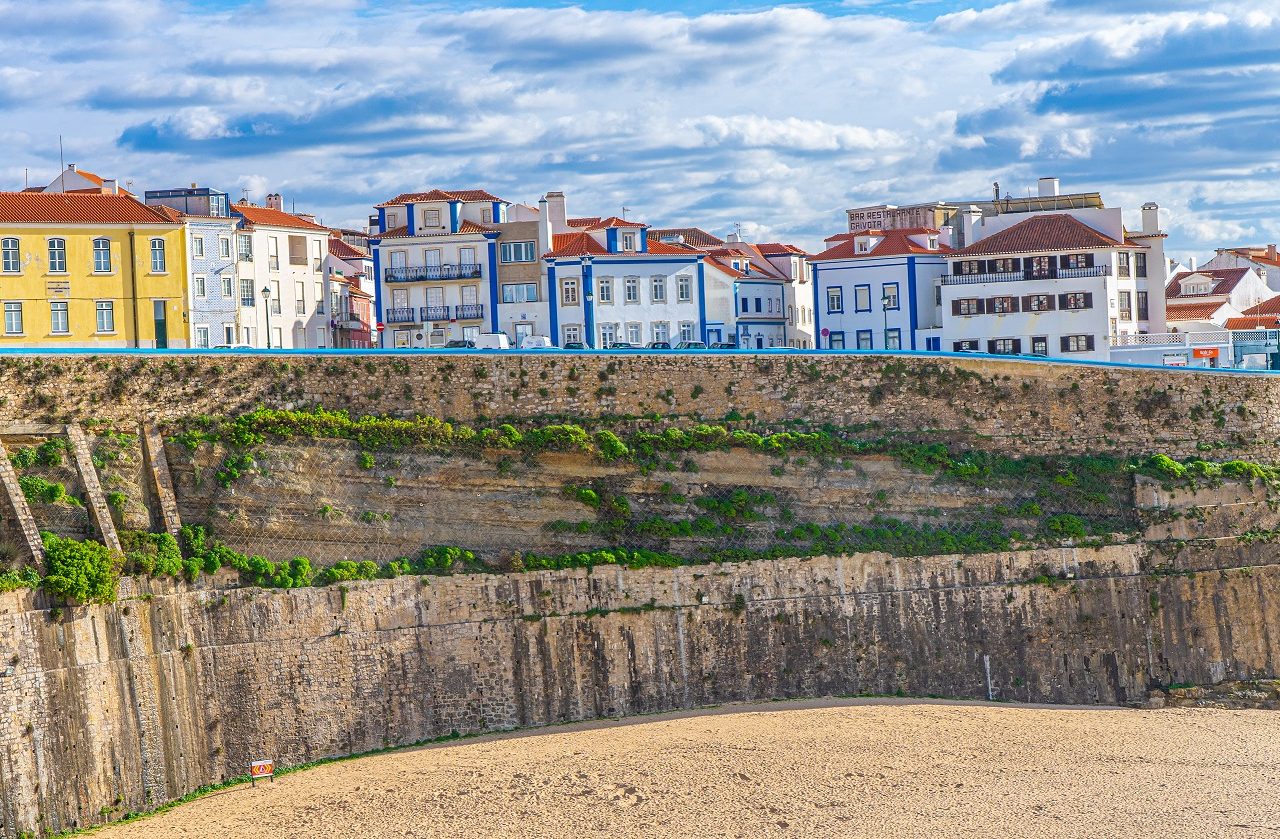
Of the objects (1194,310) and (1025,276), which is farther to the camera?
(1194,310)

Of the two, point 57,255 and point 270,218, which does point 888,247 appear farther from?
point 57,255

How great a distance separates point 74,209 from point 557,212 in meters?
17.2

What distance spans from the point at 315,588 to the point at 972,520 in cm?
1535

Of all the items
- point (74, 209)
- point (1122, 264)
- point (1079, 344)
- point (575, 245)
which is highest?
point (74, 209)

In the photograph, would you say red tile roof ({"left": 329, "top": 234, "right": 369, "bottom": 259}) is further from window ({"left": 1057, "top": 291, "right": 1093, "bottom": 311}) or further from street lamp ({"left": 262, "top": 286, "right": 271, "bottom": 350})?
window ({"left": 1057, "top": 291, "right": 1093, "bottom": 311})

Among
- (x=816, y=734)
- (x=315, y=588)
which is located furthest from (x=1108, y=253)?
(x=315, y=588)

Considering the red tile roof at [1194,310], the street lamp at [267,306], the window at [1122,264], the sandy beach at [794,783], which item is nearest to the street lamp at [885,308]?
the window at [1122,264]

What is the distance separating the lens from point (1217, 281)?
2717 inches

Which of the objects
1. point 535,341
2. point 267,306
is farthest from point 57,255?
point 535,341

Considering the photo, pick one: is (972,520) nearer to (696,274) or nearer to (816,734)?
(816,734)

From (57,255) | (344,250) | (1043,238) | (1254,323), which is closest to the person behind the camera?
(57,255)

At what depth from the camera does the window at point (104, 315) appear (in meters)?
44.5

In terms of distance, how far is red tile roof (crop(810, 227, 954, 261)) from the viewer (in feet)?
190

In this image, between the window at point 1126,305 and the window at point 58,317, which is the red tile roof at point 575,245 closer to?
the window at point 58,317
